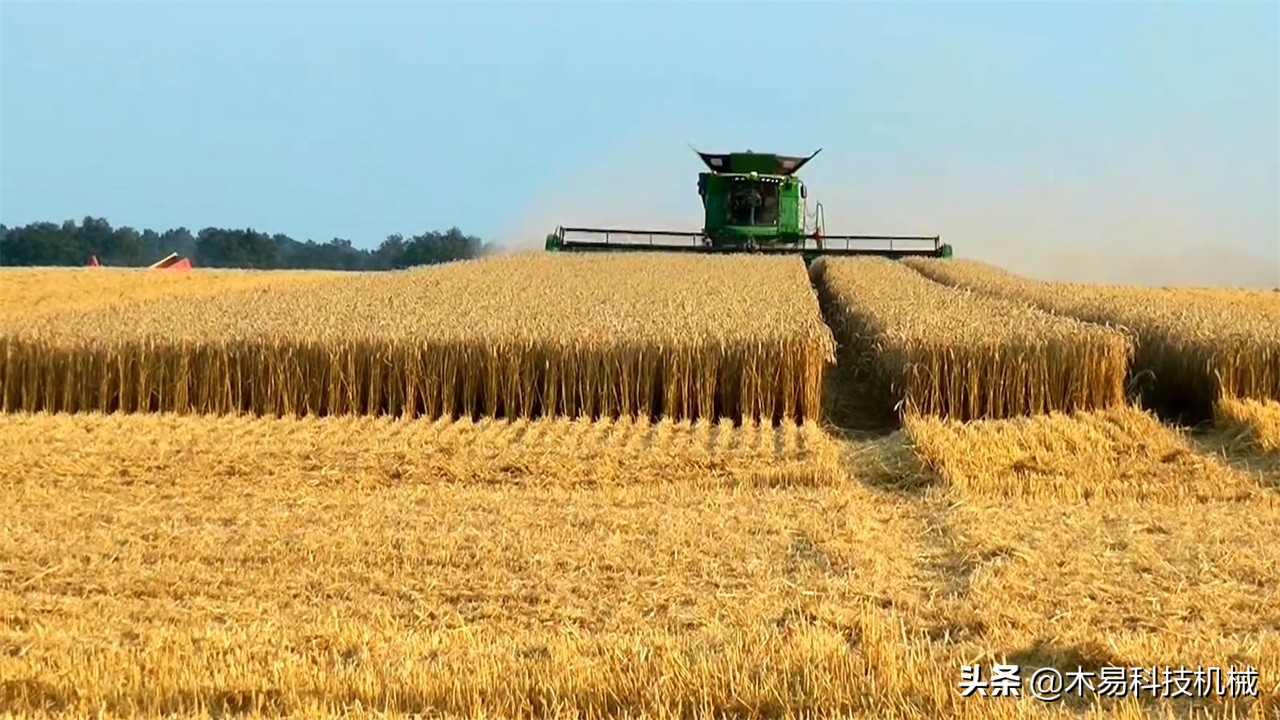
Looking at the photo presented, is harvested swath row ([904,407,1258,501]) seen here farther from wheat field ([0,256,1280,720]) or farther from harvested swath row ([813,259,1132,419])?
harvested swath row ([813,259,1132,419])

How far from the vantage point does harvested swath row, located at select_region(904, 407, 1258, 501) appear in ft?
27.8

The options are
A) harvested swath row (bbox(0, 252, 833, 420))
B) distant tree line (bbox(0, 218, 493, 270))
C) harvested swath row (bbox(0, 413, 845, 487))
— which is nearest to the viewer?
harvested swath row (bbox(0, 413, 845, 487))

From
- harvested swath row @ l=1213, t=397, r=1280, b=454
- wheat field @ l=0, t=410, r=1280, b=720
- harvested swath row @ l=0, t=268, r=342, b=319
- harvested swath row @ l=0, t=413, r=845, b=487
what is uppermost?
harvested swath row @ l=0, t=268, r=342, b=319

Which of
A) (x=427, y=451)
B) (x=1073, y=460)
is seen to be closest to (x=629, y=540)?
(x=427, y=451)

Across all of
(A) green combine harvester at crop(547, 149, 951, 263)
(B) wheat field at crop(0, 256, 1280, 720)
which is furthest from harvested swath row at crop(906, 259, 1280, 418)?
(A) green combine harvester at crop(547, 149, 951, 263)

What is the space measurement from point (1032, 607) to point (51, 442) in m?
7.20

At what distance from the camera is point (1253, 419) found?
9961 mm

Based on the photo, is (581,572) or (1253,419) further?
(1253,419)

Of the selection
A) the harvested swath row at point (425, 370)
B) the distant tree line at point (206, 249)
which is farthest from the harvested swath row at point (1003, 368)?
the distant tree line at point (206, 249)

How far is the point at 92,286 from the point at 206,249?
181 feet

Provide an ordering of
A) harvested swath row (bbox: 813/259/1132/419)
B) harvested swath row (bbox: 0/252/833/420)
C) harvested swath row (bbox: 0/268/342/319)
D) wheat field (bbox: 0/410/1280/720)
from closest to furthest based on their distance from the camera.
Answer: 1. wheat field (bbox: 0/410/1280/720)
2. harvested swath row (bbox: 813/259/1132/419)
3. harvested swath row (bbox: 0/252/833/420)
4. harvested swath row (bbox: 0/268/342/319)

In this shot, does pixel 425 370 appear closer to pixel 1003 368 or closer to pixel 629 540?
pixel 629 540

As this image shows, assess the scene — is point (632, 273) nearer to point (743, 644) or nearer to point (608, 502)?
point (608, 502)

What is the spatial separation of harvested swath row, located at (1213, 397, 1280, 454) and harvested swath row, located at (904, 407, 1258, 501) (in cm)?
47
